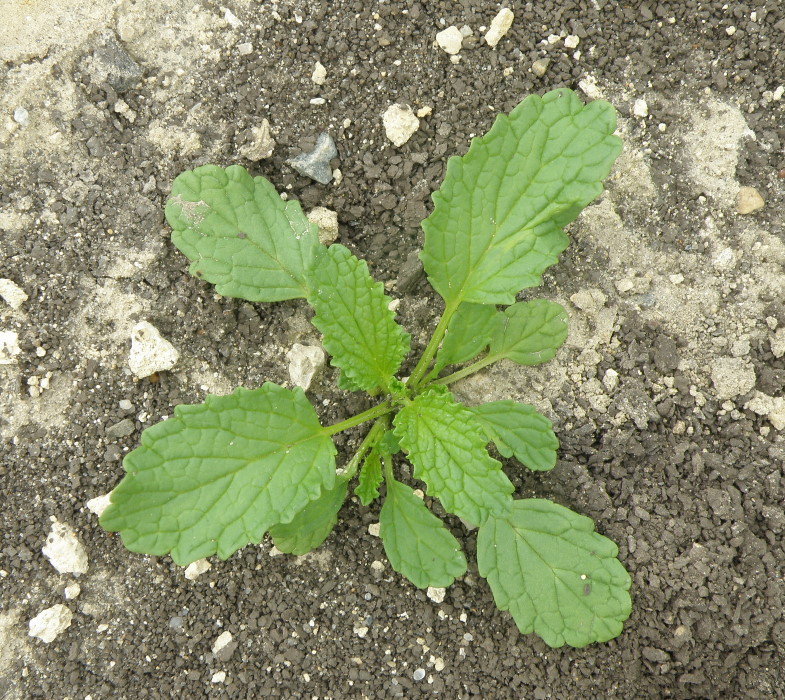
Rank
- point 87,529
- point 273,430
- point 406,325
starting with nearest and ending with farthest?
point 273,430, point 87,529, point 406,325

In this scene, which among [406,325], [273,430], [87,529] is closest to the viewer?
[273,430]

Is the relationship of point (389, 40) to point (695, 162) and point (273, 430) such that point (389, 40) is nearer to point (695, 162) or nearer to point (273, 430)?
point (695, 162)

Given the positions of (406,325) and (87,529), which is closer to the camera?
(87,529)

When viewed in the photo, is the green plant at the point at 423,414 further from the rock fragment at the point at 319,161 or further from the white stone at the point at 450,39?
the white stone at the point at 450,39

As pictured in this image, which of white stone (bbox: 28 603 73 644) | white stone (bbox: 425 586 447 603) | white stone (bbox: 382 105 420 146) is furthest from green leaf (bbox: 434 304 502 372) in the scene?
white stone (bbox: 28 603 73 644)

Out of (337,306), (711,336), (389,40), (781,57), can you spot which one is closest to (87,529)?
(337,306)

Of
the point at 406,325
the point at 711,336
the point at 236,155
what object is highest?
the point at 236,155
